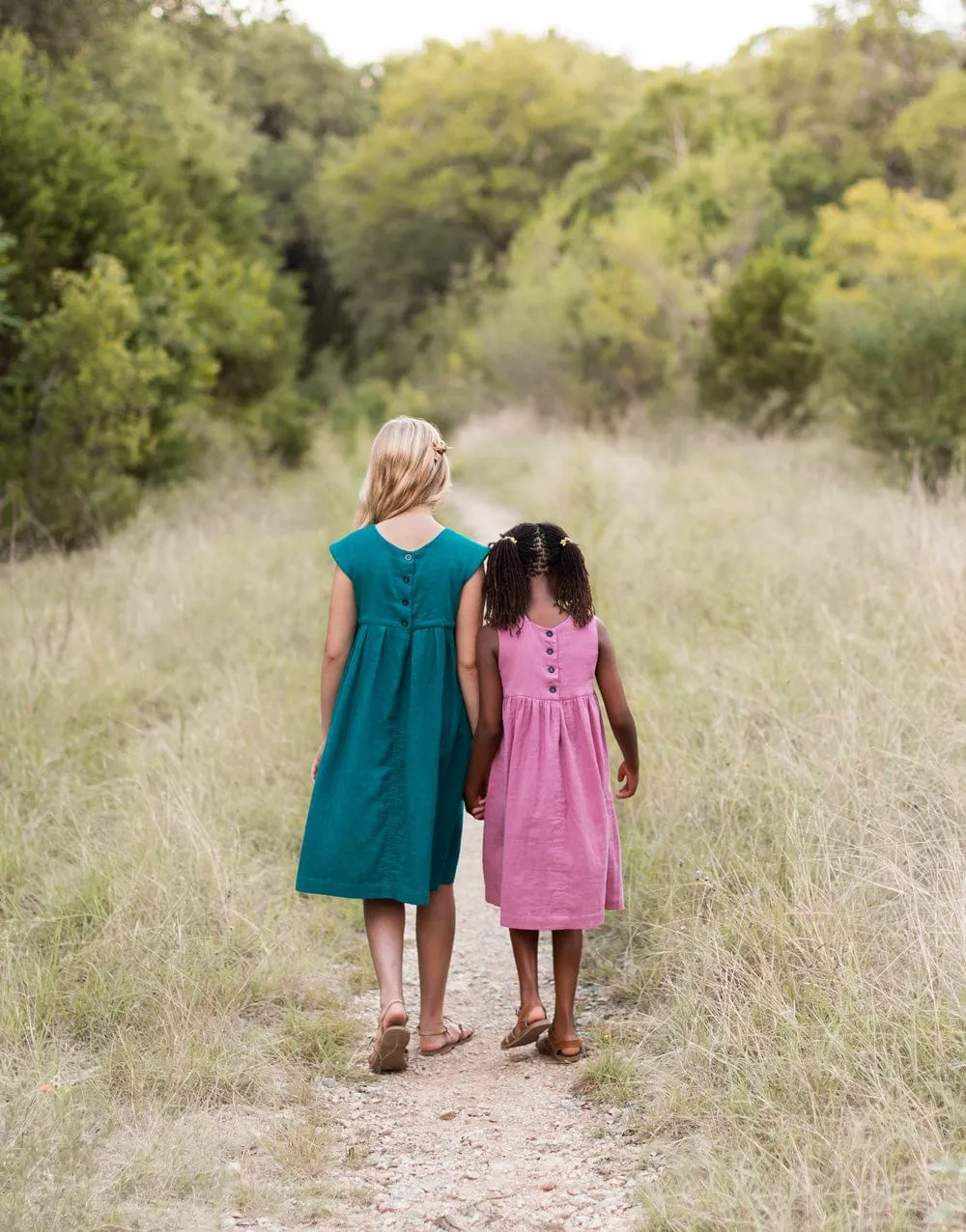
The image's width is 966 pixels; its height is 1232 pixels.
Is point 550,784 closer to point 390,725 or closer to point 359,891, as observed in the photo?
point 390,725

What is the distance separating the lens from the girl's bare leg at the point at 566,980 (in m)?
3.73

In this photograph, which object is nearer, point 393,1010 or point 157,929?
point 393,1010

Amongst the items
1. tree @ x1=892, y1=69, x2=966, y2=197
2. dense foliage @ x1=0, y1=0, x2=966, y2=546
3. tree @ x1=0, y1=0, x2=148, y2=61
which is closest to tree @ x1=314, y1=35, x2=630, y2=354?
dense foliage @ x1=0, y1=0, x2=966, y2=546

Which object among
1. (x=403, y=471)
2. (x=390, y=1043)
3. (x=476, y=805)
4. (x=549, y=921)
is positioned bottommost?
(x=390, y=1043)

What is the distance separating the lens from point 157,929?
402 cm

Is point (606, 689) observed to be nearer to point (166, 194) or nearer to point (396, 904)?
point (396, 904)

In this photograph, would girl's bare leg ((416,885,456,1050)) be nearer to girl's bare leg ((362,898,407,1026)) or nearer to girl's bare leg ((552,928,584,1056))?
girl's bare leg ((362,898,407,1026))

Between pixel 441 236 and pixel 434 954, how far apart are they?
38862 millimetres

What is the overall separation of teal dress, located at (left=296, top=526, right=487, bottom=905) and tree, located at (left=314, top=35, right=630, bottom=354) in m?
36.5

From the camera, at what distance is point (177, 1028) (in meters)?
3.62

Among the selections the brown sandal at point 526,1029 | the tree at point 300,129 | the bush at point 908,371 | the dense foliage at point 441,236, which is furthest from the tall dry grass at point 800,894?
the tree at point 300,129

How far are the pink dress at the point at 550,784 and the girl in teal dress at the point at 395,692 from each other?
0.58 ft

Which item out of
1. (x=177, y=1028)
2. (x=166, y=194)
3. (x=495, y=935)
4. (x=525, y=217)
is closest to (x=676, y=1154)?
(x=177, y=1028)

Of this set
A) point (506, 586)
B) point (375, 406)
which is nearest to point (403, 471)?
point (506, 586)
